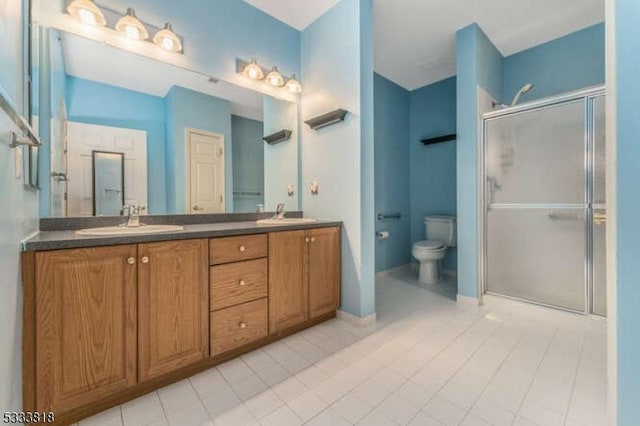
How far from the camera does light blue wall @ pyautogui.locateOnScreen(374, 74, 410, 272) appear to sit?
3.39 m

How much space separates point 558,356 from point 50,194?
310 cm

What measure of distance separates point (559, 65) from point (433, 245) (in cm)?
227

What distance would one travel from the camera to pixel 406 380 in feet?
4.52

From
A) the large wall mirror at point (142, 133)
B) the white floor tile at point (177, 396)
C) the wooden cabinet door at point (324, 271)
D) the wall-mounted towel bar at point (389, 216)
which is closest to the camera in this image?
the white floor tile at point (177, 396)

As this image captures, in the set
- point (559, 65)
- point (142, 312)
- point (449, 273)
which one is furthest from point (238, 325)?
point (559, 65)

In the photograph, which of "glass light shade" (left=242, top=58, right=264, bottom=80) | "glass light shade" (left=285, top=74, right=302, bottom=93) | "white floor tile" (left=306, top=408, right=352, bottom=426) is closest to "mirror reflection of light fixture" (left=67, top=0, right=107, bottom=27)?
"glass light shade" (left=242, top=58, right=264, bottom=80)

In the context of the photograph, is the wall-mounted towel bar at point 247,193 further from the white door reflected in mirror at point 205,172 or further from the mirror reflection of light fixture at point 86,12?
the mirror reflection of light fixture at point 86,12

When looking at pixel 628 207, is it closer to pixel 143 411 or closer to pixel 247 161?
pixel 143 411

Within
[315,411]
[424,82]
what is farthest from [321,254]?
[424,82]

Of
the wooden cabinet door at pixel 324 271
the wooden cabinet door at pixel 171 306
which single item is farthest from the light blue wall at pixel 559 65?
the wooden cabinet door at pixel 171 306

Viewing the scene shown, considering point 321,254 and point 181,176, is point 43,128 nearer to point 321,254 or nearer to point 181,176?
point 181,176

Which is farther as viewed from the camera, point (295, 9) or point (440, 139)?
point (440, 139)

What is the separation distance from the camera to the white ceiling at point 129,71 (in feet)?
4.87

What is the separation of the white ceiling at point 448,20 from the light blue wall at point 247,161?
1.01 metres
